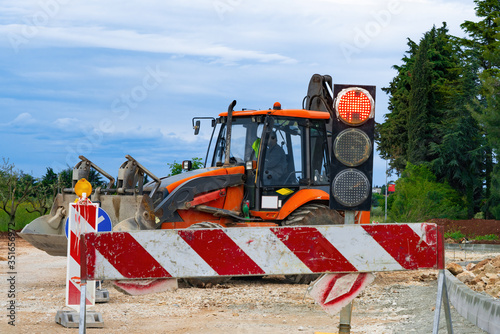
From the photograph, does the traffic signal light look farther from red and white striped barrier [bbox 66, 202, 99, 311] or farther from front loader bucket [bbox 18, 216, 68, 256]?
front loader bucket [bbox 18, 216, 68, 256]

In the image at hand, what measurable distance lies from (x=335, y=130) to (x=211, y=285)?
667 cm

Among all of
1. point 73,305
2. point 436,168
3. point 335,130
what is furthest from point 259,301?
point 436,168

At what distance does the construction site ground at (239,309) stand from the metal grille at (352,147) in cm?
245

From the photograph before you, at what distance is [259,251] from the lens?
5496mm

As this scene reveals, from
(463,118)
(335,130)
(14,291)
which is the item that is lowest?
(14,291)

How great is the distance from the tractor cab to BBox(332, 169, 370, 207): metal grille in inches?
288

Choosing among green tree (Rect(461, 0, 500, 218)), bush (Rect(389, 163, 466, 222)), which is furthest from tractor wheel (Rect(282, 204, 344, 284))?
green tree (Rect(461, 0, 500, 218))

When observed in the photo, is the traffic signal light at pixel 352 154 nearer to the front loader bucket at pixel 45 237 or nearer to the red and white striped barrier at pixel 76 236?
the red and white striped barrier at pixel 76 236

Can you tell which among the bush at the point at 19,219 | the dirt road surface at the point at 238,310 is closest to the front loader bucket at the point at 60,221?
the dirt road surface at the point at 238,310

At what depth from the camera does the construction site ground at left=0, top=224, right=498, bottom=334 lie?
8.25 m

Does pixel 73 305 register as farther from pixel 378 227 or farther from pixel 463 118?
pixel 463 118

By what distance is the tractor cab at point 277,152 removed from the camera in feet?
44.9

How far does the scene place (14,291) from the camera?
449 inches

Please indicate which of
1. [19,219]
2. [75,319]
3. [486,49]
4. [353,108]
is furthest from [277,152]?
[486,49]
